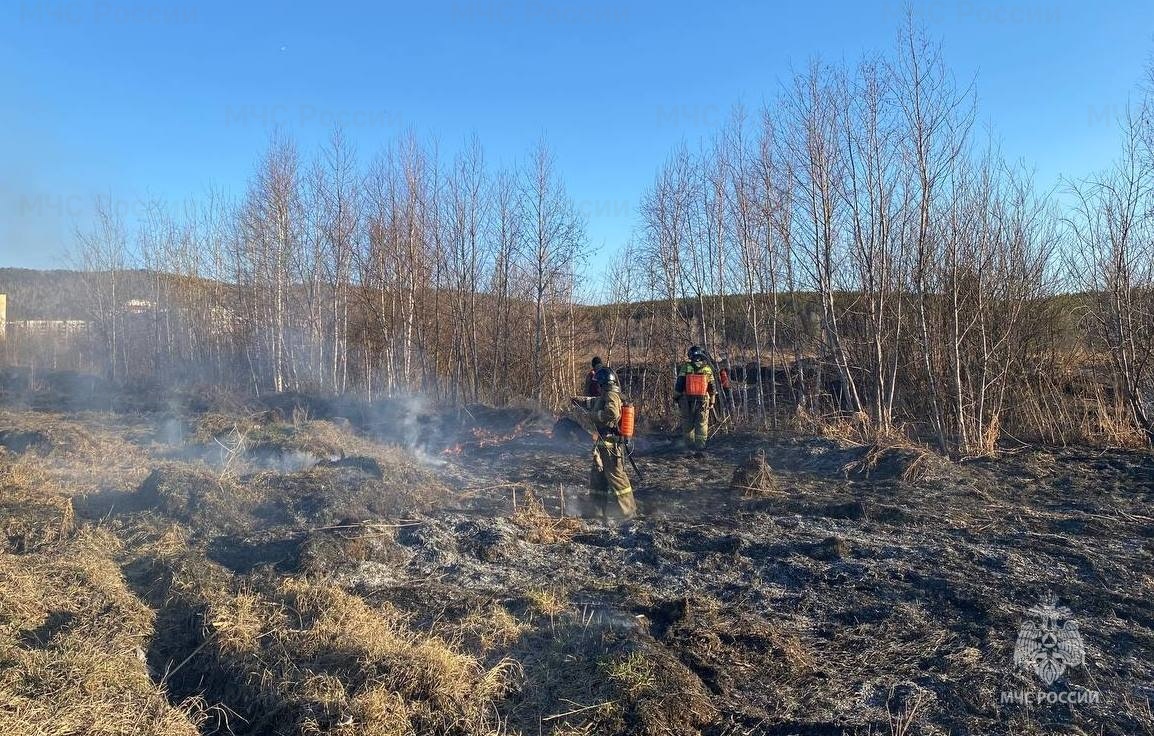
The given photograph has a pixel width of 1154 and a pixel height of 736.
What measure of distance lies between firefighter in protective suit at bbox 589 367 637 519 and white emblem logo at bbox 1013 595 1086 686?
3941 mm

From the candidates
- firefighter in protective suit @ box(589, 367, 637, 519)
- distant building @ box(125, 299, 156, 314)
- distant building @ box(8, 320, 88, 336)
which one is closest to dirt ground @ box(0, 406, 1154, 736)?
firefighter in protective suit @ box(589, 367, 637, 519)

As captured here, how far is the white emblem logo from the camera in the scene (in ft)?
13.2

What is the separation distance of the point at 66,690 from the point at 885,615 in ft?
15.4

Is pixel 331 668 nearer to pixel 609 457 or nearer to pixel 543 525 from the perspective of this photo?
pixel 543 525

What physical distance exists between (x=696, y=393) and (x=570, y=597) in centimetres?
705

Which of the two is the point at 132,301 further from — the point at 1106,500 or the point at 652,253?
the point at 1106,500

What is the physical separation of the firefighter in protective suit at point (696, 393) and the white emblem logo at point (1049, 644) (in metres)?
7.17

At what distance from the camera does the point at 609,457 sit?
7.70 meters

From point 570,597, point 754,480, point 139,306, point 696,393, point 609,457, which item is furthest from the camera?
point 139,306

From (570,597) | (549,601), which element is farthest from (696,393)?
(549,601)

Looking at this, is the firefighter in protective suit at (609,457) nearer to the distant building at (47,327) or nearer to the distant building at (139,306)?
the distant building at (139,306)

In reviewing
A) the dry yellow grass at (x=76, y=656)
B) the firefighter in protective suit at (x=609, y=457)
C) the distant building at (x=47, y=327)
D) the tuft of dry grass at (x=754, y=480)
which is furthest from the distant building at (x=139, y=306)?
the tuft of dry grass at (x=754, y=480)

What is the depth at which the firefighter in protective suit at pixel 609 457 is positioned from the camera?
7680 mm

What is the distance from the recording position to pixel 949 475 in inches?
358
